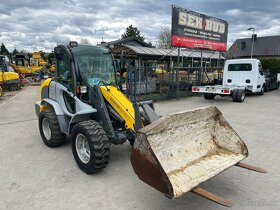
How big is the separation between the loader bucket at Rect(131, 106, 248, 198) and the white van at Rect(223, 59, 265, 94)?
10564 mm

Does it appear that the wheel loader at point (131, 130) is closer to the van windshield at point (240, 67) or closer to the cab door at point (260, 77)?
the van windshield at point (240, 67)

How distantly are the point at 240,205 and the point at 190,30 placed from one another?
40.8 ft

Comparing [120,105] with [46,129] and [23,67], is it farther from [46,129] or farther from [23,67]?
[23,67]

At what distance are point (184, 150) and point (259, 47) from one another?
58.0m

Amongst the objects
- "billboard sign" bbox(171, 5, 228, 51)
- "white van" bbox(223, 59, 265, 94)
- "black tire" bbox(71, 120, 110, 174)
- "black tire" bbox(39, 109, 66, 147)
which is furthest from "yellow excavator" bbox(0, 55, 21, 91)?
"black tire" bbox(71, 120, 110, 174)

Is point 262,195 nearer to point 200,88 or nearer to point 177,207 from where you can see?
point 177,207

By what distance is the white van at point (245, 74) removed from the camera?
13.2 meters

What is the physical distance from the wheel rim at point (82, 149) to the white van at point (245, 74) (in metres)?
11.5

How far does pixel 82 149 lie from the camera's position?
4219 mm

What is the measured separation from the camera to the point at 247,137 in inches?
239

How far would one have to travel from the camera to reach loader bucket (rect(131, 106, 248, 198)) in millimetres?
2793

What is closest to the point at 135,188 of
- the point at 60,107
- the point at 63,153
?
the point at 63,153

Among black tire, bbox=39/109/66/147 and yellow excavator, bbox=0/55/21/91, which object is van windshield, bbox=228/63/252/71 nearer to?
black tire, bbox=39/109/66/147

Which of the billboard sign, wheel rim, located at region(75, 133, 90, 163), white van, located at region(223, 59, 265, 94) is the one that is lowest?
wheel rim, located at region(75, 133, 90, 163)
